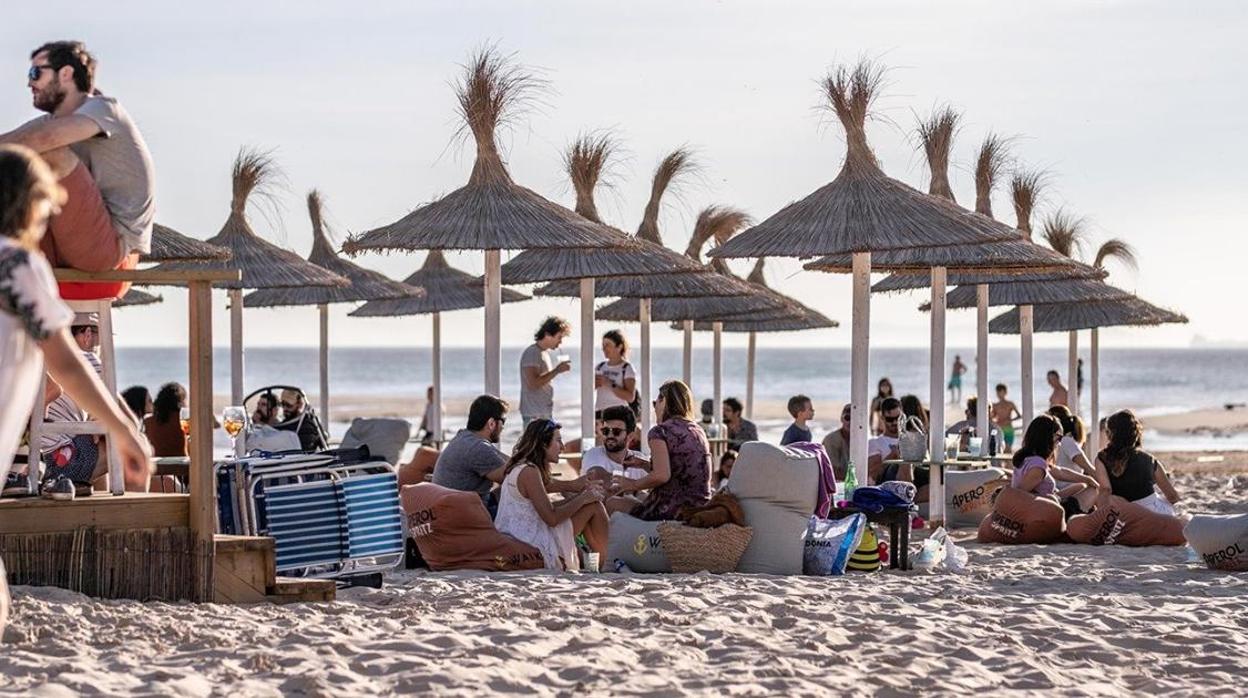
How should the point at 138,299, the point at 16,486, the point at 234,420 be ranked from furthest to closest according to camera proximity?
the point at 138,299
the point at 234,420
the point at 16,486

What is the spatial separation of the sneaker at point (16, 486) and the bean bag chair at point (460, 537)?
1770 mm

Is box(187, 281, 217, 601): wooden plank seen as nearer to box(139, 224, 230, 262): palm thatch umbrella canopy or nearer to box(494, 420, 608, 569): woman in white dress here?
box(494, 420, 608, 569): woman in white dress

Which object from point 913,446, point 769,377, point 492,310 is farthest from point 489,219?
point 769,377

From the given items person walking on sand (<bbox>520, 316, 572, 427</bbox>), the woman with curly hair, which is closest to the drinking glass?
person walking on sand (<bbox>520, 316, 572, 427</bbox>)

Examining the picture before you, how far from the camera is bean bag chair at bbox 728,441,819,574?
26.2ft

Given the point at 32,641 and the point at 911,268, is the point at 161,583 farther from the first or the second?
the point at 911,268

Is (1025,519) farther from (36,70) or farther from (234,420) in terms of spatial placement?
(36,70)

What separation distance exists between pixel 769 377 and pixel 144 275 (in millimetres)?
68537

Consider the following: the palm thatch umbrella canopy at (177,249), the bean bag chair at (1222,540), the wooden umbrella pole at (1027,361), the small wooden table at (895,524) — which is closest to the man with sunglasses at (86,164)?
the small wooden table at (895,524)

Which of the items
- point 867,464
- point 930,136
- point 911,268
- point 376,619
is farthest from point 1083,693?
point 930,136

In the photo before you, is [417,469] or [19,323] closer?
[19,323]

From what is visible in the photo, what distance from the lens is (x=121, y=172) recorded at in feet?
17.5

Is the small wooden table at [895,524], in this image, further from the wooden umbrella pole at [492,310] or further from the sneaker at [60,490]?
the sneaker at [60,490]

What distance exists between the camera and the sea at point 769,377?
5831 cm
